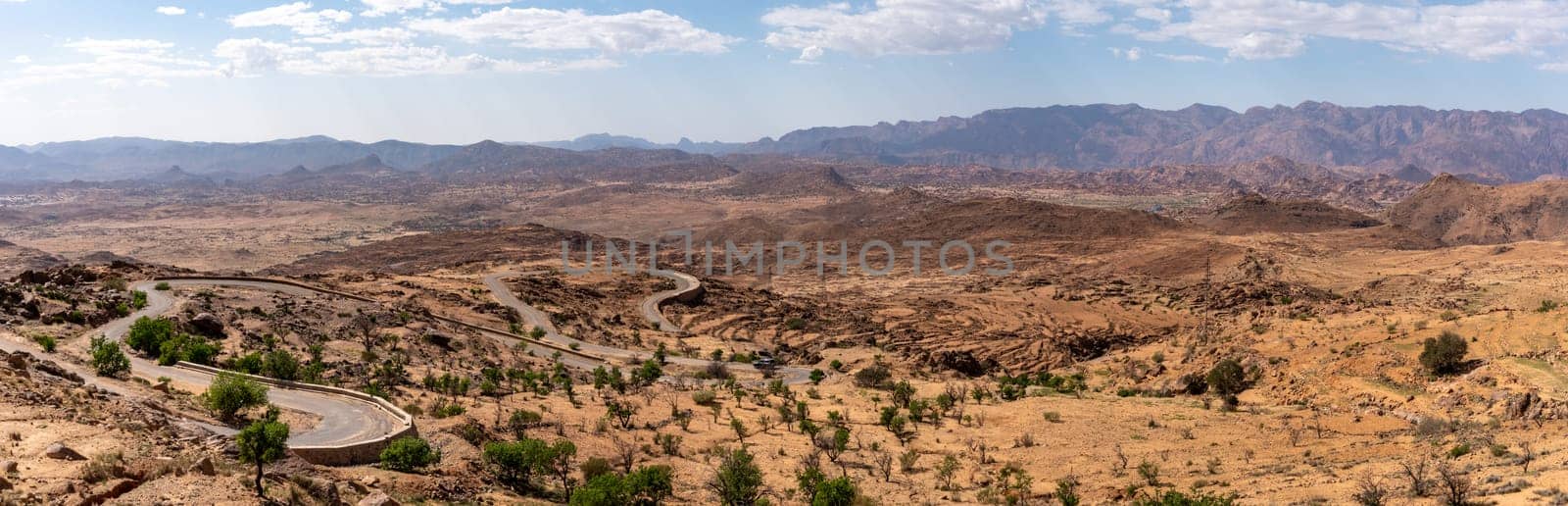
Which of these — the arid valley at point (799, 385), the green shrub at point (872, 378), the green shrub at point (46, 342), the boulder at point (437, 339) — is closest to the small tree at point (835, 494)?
the arid valley at point (799, 385)

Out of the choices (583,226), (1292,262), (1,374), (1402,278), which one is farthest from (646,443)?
(583,226)

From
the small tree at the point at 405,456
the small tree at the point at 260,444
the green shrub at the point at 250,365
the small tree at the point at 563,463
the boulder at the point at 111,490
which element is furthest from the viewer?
the green shrub at the point at 250,365

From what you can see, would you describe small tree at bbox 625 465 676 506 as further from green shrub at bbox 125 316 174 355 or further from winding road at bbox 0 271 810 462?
green shrub at bbox 125 316 174 355

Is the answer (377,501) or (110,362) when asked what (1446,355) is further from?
(110,362)

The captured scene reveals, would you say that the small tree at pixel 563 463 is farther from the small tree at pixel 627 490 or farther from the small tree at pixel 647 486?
the small tree at pixel 647 486

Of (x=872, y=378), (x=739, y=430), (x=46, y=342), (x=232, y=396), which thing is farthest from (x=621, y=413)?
(x=46, y=342)

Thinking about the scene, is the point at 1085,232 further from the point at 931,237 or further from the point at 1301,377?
the point at 1301,377

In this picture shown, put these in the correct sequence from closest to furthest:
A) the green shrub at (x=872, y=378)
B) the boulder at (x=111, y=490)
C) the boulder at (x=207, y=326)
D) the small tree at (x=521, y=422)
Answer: the boulder at (x=111, y=490), the small tree at (x=521, y=422), the boulder at (x=207, y=326), the green shrub at (x=872, y=378)
